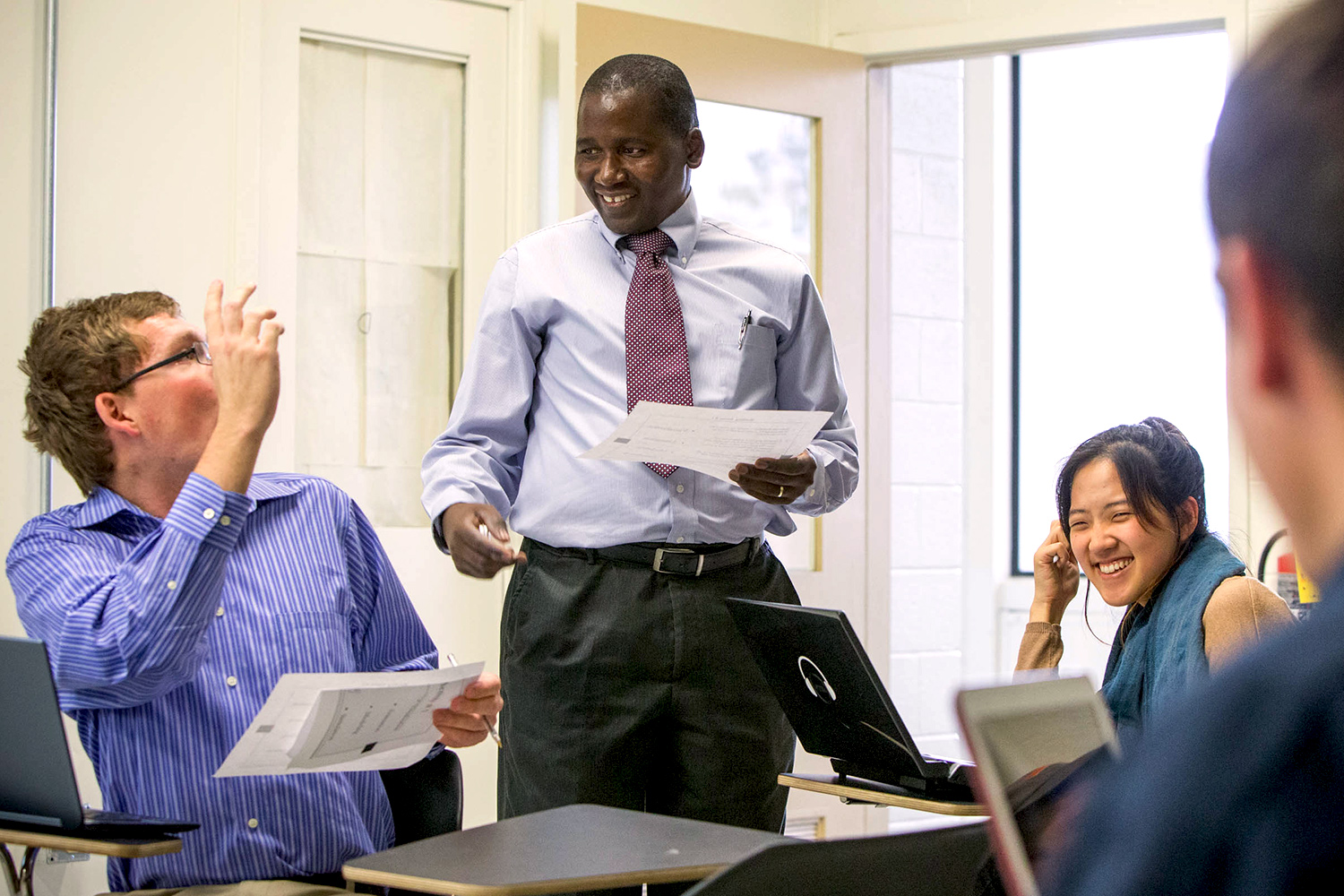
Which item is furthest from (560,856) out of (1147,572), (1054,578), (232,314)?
(1054,578)

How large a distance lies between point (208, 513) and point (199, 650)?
0.53ft

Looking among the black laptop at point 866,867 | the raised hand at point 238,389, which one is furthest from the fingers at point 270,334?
the black laptop at point 866,867

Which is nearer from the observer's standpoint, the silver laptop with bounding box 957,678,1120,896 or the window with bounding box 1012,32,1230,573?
the silver laptop with bounding box 957,678,1120,896

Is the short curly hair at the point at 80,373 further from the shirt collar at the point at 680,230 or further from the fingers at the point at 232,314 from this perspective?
the shirt collar at the point at 680,230

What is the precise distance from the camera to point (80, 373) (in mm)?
1654

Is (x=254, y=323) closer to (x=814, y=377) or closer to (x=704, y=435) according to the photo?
(x=704, y=435)

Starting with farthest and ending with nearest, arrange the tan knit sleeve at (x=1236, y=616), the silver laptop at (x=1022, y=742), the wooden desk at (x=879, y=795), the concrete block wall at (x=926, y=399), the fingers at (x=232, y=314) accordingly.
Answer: the concrete block wall at (x=926, y=399) < the tan knit sleeve at (x=1236, y=616) < the wooden desk at (x=879, y=795) < the fingers at (x=232, y=314) < the silver laptop at (x=1022, y=742)

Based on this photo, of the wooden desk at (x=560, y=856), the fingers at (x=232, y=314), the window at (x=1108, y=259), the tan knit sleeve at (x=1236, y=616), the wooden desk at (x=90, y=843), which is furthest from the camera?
the window at (x=1108, y=259)

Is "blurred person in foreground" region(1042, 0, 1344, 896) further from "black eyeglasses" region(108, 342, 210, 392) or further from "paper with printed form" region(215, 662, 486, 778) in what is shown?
"black eyeglasses" region(108, 342, 210, 392)

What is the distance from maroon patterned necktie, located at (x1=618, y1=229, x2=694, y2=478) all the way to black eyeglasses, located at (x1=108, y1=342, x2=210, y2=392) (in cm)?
Answer: 65

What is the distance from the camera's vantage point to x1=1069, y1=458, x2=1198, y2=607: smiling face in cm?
205

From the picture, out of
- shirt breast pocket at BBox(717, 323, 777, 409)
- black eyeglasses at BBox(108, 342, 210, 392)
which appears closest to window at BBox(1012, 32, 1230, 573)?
shirt breast pocket at BBox(717, 323, 777, 409)

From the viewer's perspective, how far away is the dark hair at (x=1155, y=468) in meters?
2.05

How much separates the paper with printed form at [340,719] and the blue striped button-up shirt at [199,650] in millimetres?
176
